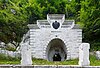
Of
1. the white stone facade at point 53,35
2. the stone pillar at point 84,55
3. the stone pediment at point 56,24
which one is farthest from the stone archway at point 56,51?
the stone pillar at point 84,55

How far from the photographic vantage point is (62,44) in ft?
81.1

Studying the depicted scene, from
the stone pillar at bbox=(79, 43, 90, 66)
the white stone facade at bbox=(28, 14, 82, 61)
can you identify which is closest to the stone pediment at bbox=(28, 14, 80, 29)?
the white stone facade at bbox=(28, 14, 82, 61)

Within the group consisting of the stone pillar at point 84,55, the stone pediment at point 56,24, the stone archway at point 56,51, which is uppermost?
the stone pediment at point 56,24

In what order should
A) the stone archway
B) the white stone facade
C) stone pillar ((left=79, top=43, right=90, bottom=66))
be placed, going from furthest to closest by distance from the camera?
the stone archway < the white stone facade < stone pillar ((left=79, top=43, right=90, bottom=66))

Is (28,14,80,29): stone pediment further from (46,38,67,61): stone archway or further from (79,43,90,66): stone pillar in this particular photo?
(79,43,90,66): stone pillar

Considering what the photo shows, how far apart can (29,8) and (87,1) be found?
6.33 metres

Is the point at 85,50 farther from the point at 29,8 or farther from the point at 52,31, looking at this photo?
the point at 29,8

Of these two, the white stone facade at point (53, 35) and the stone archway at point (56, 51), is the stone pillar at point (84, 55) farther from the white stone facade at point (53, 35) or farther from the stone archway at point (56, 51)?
the stone archway at point (56, 51)

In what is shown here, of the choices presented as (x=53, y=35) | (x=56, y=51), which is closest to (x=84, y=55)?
(x=53, y=35)

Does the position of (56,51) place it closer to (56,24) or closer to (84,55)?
(56,24)

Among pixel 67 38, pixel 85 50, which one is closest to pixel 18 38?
pixel 67 38

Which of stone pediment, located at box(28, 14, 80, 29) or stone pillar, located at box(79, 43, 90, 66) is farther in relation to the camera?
stone pediment, located at box(28, 14, 80, 29)

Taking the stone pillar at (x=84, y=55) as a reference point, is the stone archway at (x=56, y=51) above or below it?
above

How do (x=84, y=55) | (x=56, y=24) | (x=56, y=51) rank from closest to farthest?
(x=84, y=55), (x=56, y=24), (x=56, y=51)
